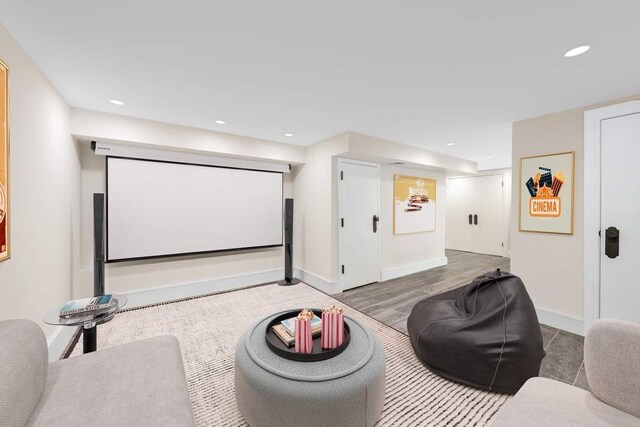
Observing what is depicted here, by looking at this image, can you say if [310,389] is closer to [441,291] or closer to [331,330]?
[331,330]

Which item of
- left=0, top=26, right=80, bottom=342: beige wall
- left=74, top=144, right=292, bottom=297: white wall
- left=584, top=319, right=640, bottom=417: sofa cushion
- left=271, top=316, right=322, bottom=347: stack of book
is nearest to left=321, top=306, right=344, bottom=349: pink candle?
left=271, top=316, right=322, bottom=347: stack of book

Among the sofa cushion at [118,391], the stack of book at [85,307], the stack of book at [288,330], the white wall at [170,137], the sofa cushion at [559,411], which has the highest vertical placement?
the white wall at [170,137]

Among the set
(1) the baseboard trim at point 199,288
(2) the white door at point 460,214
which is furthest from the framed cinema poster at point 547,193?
(2) the white door at point 460,214

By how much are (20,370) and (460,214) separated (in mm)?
8194

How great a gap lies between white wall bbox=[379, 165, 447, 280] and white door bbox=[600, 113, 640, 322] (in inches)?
108

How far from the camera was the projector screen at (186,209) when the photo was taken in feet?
10.7

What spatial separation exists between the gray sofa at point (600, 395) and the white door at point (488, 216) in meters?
6.24

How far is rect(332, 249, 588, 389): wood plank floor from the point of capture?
2102 millimetres

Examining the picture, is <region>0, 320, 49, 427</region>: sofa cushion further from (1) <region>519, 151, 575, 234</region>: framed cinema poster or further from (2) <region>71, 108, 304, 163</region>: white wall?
(1) <region>519, 151, 575, 234</region>: framed cinema poster

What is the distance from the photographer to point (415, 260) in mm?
5285

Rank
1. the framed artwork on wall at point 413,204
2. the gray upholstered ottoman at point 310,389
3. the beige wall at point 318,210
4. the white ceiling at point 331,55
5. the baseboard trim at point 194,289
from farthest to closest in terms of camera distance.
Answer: the framed artwork on wall at point 413,204
the beige wall at point 318,210
the baseboard trim at point 194,289
the white ceiling at point 331,55
the gray upholstered ottoman at point 310,389

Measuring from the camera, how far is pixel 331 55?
6.15 ft

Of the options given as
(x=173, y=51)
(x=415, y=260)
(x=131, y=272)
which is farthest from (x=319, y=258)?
(x=173, y=51)

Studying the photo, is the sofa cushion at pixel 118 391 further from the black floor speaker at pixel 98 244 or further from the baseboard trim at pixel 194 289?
the black floor speaker at pixel 98 244
